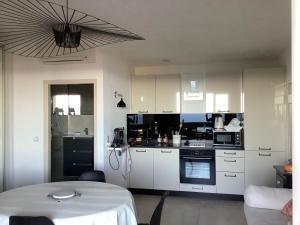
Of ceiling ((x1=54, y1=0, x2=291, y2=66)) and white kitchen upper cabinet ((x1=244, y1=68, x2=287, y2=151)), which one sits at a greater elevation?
ceiling ((x1=54, y1=0, x2=291, y2=66))

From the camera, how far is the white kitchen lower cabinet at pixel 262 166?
13.9 ft

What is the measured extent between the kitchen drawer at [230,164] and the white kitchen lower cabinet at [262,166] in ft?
0.25

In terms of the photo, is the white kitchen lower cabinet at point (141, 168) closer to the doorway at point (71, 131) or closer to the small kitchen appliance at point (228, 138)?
the doorway at point (71, 131)

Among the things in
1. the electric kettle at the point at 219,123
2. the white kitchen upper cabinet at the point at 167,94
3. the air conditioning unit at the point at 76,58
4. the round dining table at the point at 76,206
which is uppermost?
the air conditioning unit at the point at 76,58

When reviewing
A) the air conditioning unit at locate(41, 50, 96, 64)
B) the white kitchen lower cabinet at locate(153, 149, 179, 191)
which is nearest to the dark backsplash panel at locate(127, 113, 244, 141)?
the white kitchen lower cabinet at locate(153, 149, 179, 191)

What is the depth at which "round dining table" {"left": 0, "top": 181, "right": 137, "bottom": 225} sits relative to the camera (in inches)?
75.7

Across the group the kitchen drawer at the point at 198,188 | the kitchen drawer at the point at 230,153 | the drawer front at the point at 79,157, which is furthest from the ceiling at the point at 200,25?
the kitchen drawer at the point at 198,188

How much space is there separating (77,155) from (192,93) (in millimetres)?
2312

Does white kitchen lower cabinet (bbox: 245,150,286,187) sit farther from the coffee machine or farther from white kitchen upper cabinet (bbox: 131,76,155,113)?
the coffee machine

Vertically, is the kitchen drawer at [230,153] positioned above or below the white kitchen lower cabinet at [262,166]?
above

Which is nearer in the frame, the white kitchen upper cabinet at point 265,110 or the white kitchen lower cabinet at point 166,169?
the white kitchen upper cabinet at point 265,110

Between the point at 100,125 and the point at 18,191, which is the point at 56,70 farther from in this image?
the point at 18,191

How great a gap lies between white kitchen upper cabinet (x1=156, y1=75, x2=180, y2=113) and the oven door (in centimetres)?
94

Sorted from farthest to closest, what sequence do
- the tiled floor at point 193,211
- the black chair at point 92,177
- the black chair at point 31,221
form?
the tiled floor at point 193,211, the black chair at point 92,177, the black chair at point 31,221
